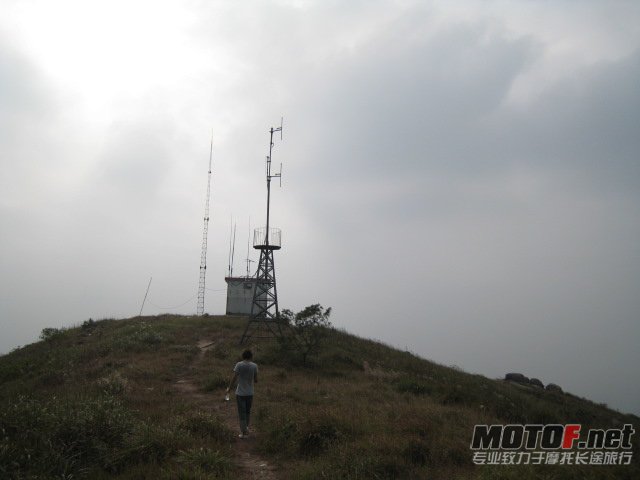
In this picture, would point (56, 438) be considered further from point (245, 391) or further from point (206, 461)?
point (245, 391)

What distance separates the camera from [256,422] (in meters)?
10.5

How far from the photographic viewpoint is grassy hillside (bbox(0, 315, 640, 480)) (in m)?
6.74

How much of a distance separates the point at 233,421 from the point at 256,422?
60cm

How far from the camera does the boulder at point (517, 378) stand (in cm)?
3422

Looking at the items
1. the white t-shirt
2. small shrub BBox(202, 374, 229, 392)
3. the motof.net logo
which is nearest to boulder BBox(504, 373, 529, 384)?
small shrub BBox(202, 374, 229, 392)

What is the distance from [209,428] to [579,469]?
21.6 feet

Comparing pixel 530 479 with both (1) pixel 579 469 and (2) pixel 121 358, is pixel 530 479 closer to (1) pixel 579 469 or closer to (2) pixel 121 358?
(1) pixel 579 469

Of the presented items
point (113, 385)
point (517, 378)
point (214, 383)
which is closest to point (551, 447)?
point (214, 383)

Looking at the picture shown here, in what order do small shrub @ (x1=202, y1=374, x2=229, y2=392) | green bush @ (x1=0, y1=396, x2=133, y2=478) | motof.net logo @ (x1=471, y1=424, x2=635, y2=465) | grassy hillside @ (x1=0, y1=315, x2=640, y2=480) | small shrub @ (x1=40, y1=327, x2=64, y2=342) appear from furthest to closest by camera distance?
1. small shrub @ (x1=40, y1=327, x2=64, y2=342)
2. small shrub @ (x1=202, y1=374, x2=229, y2=392)
3. grassy hillside @ (x1=0, y1=315, x2=640, y2=480)
4. motof.net logo @ (x1=471, y1=424, x2=635, y2=465)
5. green bush @ (x1=0, y1=396, x2=133, y2=478)

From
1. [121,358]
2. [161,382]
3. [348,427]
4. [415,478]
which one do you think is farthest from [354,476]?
[121,358]

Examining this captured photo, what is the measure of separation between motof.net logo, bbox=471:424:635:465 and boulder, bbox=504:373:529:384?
28.0 meters

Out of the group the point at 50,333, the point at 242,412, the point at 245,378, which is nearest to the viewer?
the point at 242,412

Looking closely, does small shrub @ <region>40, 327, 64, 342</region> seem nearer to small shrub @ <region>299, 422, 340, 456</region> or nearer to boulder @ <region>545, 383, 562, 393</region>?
small shrub @ <region>299, 422, 340, 456</region>

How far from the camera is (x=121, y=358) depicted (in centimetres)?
1786
